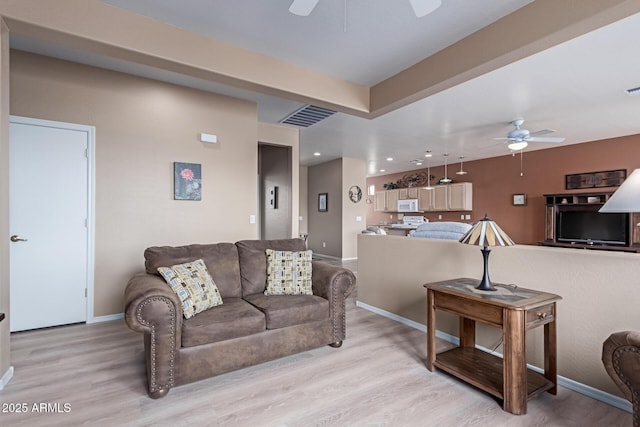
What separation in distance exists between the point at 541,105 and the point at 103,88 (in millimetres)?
5177

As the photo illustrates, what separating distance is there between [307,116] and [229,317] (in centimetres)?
320

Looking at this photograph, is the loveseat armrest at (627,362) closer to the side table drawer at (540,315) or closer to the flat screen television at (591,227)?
the side table drawer at (540,315)

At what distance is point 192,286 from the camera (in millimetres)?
2371

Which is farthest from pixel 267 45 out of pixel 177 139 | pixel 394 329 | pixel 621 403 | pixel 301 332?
pixel 621 403

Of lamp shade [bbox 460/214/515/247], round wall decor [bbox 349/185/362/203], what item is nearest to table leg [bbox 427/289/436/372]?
lamp shade [bbox 460/214/515/247]

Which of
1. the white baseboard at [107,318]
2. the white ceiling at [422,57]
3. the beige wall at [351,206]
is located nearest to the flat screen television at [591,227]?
the white ceiling at [422,57]

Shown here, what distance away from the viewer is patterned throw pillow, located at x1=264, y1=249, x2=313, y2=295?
9.39ft

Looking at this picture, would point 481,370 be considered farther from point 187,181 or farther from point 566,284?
point 187,181

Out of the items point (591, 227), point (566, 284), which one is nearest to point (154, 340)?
point (566, 284)

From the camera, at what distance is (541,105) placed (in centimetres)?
396

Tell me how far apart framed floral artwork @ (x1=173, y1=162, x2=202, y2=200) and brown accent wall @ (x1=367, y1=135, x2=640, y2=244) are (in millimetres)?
6547

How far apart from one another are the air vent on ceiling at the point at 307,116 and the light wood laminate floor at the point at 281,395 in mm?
2981

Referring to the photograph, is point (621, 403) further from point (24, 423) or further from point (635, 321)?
point (24, 423)

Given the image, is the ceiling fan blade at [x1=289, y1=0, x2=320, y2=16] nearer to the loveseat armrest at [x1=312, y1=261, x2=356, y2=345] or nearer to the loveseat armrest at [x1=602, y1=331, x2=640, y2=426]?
the loveseat armrest at [x1=312, y1=261, x2=356, y2=345]
